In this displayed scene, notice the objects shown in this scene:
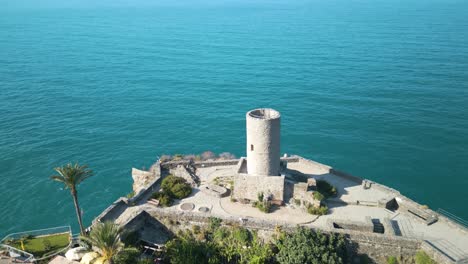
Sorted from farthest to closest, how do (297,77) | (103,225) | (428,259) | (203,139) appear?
(297,77), (203,139), (428,259), (103,225)

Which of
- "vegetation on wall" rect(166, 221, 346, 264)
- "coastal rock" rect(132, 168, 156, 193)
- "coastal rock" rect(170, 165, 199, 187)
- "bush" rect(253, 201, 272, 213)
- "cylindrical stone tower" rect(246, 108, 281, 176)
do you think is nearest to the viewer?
"vegetation on wall" rect(166, 221, 346, 264)

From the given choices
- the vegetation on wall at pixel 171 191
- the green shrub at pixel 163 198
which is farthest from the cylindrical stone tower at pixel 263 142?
the green shrub at pixel 163 198

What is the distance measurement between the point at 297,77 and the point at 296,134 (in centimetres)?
3296

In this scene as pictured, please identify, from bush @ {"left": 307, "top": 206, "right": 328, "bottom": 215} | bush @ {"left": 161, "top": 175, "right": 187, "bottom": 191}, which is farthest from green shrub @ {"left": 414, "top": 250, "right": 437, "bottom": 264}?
bush @ {"left": 161, "top": 175, "right": 187, "bottom": 191}

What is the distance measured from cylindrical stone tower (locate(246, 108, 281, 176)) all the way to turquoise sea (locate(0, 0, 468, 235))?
2464cm

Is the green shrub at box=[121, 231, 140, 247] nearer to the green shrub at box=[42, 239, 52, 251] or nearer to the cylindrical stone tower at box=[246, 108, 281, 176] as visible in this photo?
the green shrub at box=[42, 239, 52, 251]

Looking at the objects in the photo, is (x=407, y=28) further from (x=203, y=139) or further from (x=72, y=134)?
(x=72, y=134)

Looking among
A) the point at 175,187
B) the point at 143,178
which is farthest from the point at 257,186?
the point at 143,178

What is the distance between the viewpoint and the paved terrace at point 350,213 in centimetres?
3238

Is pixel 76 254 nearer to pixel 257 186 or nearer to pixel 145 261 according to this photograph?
pixel 145 261

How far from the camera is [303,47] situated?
129 meters

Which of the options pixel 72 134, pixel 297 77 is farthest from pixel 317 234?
pixel 297 77

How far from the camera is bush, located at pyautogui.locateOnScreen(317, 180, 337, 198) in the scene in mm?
38062

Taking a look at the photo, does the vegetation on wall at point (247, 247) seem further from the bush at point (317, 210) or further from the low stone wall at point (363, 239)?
the bush at point (317, 210)
